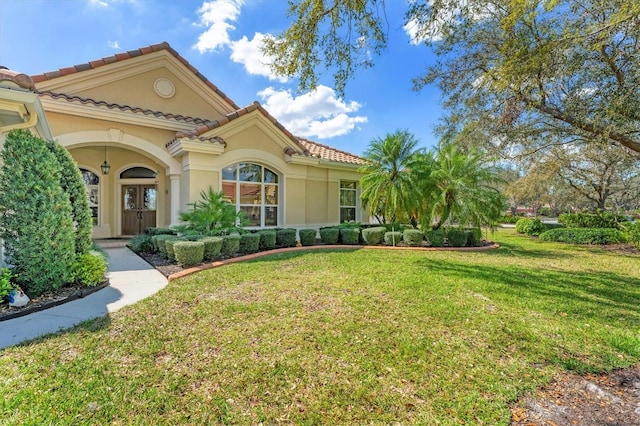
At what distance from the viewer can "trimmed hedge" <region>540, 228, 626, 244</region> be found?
16.2m

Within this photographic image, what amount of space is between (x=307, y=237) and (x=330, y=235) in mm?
1118

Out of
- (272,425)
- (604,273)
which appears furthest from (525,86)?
(272,425)

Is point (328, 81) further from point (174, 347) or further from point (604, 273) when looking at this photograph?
point (604, 273)

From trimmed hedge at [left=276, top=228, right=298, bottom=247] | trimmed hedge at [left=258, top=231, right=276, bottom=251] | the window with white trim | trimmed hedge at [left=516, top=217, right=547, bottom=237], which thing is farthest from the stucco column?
trimmed hedge at [left=516, top=217, right=547, bottom=237]

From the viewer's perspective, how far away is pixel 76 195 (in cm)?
647

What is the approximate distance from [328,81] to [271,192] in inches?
286

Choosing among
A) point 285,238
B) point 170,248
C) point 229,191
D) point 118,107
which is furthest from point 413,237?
point 118,107

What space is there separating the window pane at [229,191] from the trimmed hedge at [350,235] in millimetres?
4858

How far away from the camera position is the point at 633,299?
6.38 metres

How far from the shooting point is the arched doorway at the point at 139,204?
1485 centimetres

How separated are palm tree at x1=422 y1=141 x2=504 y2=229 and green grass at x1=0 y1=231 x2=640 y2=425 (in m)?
5.63

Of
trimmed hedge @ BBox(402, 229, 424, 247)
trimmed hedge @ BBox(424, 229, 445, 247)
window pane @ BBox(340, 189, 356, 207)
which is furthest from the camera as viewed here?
window pane @ BBox(340, 189, 356, 207)

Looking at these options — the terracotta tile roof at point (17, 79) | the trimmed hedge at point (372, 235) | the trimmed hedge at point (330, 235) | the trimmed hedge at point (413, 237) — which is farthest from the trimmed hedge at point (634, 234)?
the terracotta tile roof at point (17, 79)

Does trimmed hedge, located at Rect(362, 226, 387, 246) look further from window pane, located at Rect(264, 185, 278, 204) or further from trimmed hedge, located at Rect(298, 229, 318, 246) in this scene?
window pane, located at Rect(264, 185, 278, 204)
